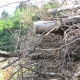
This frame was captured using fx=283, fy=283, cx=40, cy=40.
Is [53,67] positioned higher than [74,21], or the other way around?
[74,21]

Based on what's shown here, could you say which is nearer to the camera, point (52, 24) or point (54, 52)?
point (52, 24)

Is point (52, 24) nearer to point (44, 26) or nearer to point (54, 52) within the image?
point (44, 26)

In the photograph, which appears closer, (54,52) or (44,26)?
(44,26)

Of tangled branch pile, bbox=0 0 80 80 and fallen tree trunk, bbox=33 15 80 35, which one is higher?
fallen tree trunk, bbox=33 15 80 35

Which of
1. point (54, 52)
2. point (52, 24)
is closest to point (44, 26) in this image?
point (52, 24)

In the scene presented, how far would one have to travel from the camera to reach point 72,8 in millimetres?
3414

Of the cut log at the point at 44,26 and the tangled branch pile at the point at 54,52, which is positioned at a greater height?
the cut log at the point at 44,26

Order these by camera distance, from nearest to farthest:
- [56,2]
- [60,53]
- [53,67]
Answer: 1. [60,53]
2. [53,67]
3. [56,2]

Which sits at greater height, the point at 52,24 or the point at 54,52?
the point at 52,24

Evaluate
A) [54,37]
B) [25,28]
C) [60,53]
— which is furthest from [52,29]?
[25,28]

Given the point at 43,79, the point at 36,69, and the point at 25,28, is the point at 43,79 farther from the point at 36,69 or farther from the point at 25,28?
the point at 25,28

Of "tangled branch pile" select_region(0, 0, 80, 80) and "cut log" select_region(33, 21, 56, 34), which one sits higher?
"cut log" select_region(33, 21, 56, 34)

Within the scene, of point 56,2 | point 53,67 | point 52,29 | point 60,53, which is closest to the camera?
point 52,29

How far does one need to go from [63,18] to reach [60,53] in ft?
1.34
